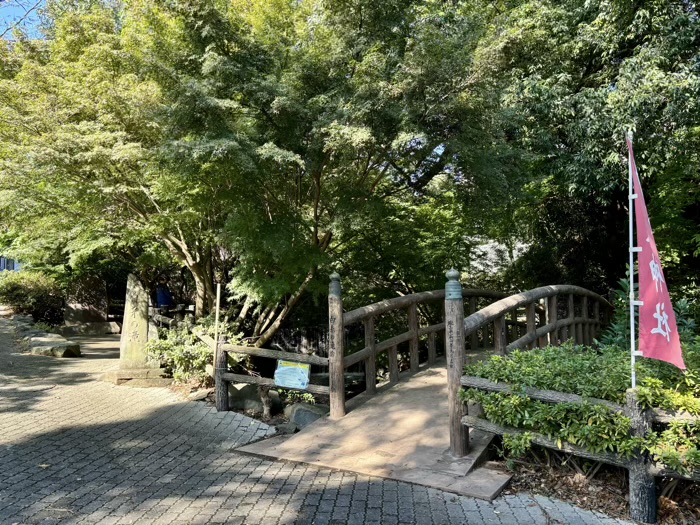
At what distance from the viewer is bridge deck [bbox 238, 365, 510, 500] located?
374 centimetres

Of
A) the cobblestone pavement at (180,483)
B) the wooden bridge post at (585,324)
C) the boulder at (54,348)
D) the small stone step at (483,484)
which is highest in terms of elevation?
the wooden bridge post at (585,324)

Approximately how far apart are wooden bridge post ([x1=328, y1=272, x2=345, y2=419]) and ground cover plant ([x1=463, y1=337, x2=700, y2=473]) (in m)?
1.45

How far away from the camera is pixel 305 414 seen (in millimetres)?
5348

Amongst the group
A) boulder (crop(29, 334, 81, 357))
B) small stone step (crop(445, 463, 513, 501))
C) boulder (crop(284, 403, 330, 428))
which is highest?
boulder (crop(29, 334, 81, 357))

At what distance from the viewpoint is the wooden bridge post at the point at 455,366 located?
4.03 m

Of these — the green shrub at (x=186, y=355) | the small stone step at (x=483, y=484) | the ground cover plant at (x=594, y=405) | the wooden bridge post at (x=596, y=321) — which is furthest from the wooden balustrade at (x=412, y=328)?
the green shrub at (x=186, y=355)

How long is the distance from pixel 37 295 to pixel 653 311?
1549cm

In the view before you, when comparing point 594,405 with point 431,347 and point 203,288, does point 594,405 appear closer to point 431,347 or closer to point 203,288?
point 431,347

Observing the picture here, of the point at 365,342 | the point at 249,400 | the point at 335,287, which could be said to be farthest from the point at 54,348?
the point at 335,287

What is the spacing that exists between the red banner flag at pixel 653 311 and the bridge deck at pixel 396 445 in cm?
141

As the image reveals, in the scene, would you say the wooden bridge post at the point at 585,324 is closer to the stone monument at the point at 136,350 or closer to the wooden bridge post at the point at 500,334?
the wooden bridge post at the point at 500,334

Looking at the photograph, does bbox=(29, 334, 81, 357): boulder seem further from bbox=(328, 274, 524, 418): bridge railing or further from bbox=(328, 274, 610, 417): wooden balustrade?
bbox=(328, 274, 524, 418): bridge railing

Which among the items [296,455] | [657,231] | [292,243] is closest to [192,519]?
[296,455]

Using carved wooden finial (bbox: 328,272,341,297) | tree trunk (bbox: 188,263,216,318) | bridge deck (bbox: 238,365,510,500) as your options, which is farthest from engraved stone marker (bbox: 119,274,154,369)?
carved wooden finial (bbox: 328,272,341,297)
